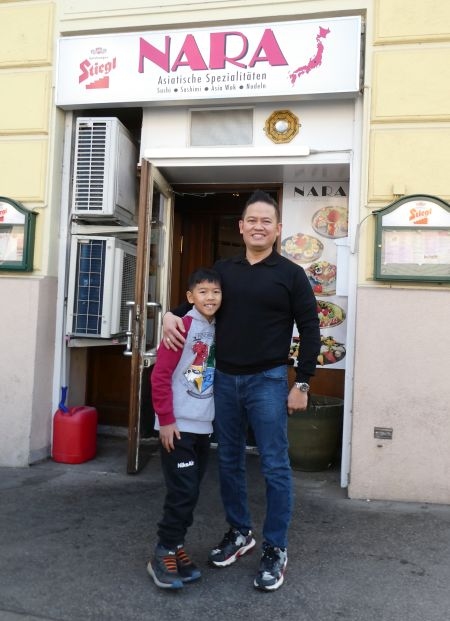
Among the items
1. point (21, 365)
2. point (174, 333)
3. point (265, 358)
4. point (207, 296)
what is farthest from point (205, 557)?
point (21, 365)

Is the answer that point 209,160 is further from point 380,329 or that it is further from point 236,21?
point 380,329

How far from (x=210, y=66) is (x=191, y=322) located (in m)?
2.57

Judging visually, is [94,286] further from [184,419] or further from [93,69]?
[184,419]

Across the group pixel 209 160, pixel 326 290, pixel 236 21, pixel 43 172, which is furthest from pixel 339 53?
pixel 43 172

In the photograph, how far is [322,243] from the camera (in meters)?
5.03

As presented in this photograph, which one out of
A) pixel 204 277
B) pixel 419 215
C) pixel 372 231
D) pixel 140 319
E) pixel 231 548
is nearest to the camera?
pixel 204 277

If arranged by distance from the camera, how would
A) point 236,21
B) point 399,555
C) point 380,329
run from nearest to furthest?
1. point 399,555
2. point 380,329
3. point 236,21

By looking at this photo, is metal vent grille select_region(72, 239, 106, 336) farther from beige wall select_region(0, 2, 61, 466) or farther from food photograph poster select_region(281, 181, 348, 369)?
food photograph poster select_region(281, 181, 348, 369)

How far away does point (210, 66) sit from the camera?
4477mm

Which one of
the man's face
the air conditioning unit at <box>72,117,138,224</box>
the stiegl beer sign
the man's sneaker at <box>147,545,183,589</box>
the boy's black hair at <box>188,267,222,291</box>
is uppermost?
the stiegl beer sign

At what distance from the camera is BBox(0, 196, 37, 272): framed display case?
4.71m

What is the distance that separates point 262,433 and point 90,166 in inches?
119

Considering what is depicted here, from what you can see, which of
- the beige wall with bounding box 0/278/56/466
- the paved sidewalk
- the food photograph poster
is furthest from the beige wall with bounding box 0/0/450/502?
the beige wall with bounding box 0/278/56/466

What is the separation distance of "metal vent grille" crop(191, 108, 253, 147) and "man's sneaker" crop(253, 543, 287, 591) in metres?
3.16
